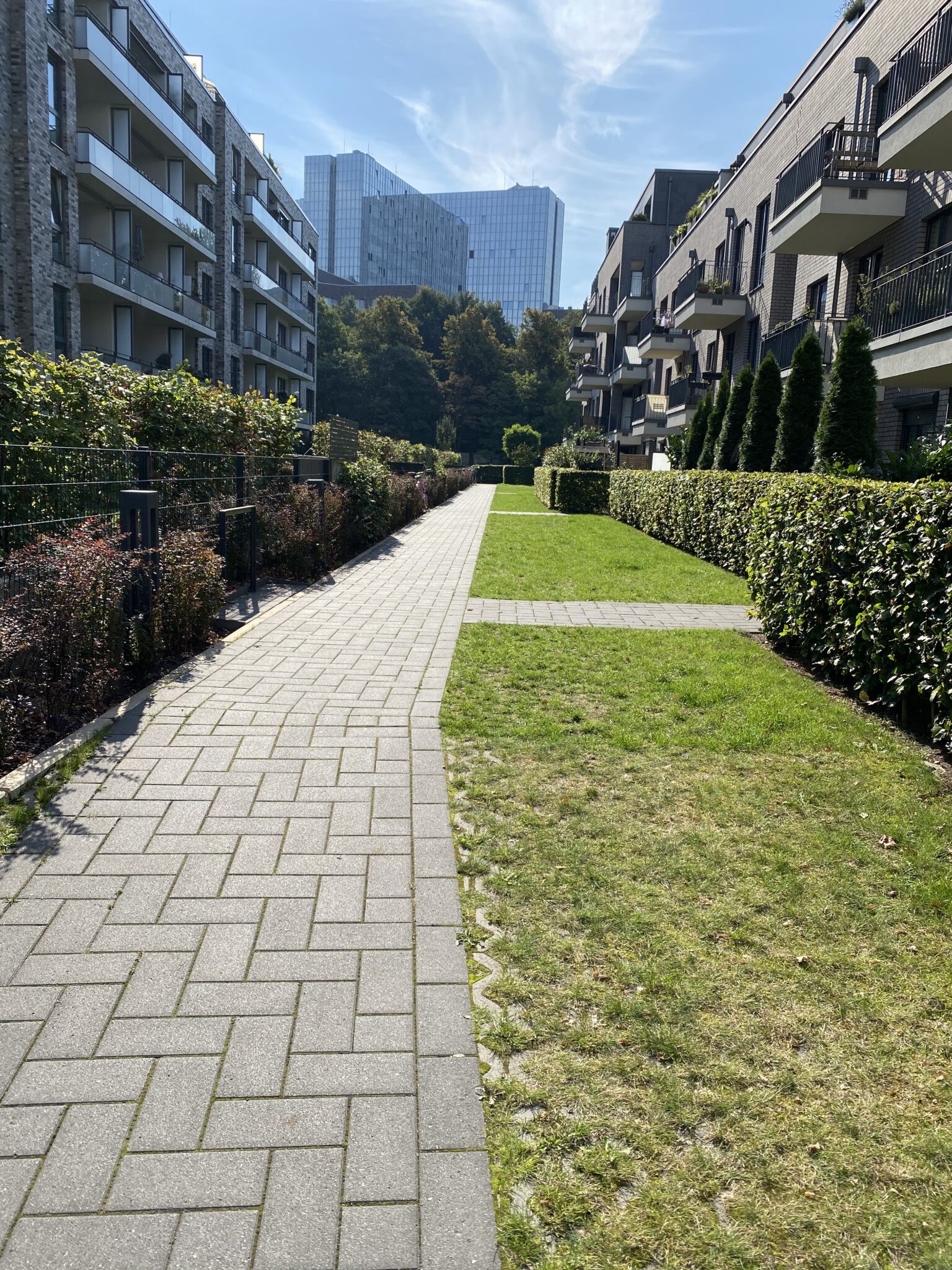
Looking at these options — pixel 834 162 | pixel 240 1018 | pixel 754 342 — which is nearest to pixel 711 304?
pixel 754 342

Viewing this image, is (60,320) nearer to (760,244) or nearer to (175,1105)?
(760,244)

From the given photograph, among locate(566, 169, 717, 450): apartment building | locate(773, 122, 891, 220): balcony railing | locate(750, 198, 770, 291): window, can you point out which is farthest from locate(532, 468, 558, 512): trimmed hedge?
locate(773, 122, 891, 220): balcony railing

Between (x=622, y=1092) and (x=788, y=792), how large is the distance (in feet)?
8.76

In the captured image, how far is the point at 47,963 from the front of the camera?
307 centimetres

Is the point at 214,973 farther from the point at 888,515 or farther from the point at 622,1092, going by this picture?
the point at 888,515

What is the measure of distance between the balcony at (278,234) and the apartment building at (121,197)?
15 centimetres

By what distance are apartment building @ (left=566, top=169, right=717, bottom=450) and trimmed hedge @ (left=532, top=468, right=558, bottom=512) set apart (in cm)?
449

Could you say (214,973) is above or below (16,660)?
below

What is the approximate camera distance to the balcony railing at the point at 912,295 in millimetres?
13922

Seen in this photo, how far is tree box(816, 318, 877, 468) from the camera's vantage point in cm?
1353

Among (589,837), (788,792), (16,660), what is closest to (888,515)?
(788,792)

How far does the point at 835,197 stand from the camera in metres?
16.2

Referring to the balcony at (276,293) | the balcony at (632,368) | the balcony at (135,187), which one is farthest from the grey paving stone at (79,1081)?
the balcony at (276,293)

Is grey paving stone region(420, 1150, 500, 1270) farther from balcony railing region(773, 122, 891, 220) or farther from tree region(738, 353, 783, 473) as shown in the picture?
balcony railing region(773, 122, 891, 220)
